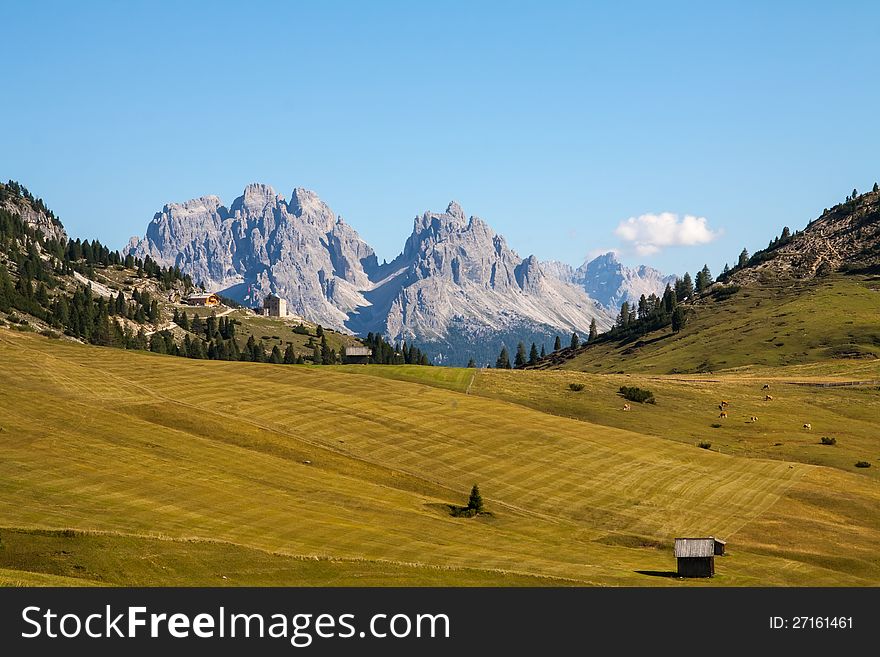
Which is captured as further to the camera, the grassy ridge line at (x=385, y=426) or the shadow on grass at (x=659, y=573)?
the grassy ridge line at (x=385, y=426)

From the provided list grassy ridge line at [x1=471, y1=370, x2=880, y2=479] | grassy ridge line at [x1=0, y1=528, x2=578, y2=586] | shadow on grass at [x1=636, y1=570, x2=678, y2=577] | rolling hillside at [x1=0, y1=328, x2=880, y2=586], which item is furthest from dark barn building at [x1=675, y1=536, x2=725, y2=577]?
grassy ridge line at [x1=471, y1=370, x2=880, y2=479]

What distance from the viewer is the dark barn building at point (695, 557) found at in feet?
235

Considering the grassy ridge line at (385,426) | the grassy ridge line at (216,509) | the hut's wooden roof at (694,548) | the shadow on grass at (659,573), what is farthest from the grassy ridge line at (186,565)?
the grassy ridge line at (385,426)

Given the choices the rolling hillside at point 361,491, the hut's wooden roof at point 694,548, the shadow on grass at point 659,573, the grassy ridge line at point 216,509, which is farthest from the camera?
the hut's wooden roof at point 694,548

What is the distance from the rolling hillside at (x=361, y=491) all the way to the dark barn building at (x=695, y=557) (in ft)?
7.66

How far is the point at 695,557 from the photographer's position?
71812 mm

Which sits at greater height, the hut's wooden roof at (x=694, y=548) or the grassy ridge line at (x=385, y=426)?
the grassy ridge line at (x=385, y=426)

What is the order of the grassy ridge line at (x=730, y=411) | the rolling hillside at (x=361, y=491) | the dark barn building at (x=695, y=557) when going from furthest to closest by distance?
the grassy ridge line at (x=730, y=411)
the dark barn building at (x=695, y=557)
the rolling hillside at (x=361, y=491)

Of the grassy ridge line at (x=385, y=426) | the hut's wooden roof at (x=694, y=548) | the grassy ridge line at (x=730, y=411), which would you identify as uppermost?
the grassy ridge line at (x=730, y=411)

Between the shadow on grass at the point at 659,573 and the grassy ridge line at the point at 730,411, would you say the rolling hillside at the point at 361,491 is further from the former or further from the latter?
the grassy ridge line at the point at 730,411

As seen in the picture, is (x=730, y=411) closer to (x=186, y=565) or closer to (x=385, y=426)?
(x=385, y=426)
